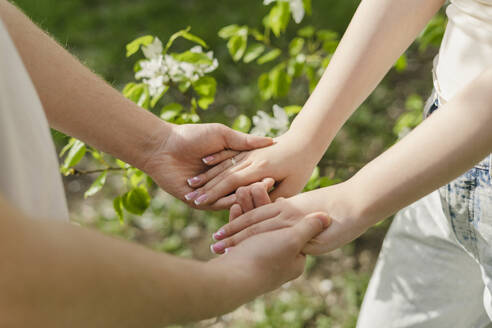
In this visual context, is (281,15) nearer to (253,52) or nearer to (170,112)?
(253,52)

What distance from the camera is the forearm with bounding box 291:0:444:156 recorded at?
145cm

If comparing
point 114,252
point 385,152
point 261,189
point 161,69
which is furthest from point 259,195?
point 114,252

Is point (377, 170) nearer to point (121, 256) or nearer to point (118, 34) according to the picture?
point (121, 256)

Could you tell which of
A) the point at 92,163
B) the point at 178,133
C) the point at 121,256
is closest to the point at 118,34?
the point at 92,163

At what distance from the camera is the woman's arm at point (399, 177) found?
117cm

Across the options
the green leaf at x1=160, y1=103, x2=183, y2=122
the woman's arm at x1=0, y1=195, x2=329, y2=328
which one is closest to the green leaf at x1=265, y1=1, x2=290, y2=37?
the green leaf at x1=160, y1=103, x2=183, y2=122

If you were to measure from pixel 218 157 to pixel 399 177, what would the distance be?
23.7 inches

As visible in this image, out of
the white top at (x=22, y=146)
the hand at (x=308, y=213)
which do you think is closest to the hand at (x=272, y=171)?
the hand at (x=308, y=213)

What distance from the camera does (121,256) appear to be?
0.90 metres

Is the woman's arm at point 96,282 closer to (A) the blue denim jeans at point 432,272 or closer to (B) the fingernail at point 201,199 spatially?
(B) the fingernail at point 201,199

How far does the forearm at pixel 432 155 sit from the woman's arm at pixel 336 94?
263 mm

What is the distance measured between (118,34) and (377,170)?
2859 millimetres

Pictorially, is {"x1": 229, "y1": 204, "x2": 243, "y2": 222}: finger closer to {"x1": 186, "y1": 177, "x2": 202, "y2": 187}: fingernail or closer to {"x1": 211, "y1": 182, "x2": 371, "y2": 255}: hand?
{"x1": 211, "y1": 182, "x2": 371, "y2": 255}: hand

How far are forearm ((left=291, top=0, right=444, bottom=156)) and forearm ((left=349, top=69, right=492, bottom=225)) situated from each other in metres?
0.26
